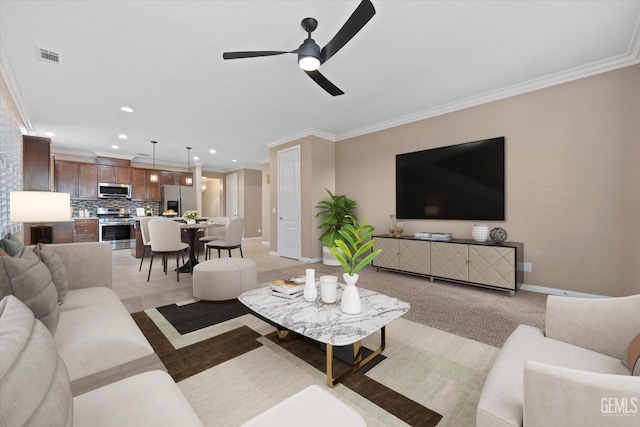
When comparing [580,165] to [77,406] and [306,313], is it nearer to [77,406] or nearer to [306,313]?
[306,313]

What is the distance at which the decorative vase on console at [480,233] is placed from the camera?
11.9 feet

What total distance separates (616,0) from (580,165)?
1.66 m

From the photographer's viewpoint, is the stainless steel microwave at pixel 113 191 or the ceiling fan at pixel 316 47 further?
the stainless steel microwave at pixel 113 191

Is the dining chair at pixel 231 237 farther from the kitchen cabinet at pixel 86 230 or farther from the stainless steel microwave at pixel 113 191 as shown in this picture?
the stainless steel microwave at pixel 113 191

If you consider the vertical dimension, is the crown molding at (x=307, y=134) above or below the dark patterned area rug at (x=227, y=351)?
above

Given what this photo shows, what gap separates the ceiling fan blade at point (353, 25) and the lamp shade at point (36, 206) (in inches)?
115

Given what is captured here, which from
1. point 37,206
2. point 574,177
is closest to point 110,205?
point 37,206

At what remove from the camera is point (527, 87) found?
3441mm

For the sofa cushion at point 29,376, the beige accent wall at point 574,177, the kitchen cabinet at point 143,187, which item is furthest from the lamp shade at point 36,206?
the kitchen cabinet at point 143,187

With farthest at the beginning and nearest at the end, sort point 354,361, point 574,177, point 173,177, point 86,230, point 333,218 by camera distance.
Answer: point 173,177 → point 86,230 → point 333,218 → point 574,177 → point 354,361

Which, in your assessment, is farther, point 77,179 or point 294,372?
point 77,179

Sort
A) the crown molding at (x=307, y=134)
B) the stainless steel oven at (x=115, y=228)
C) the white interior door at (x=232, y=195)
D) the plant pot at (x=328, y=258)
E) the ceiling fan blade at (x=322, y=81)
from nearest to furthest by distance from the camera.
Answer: the ceiling fan blade at (x=322, y=81), the plant pot at (x=328, y=258), the crown molding at (x=307, y=134), the stainless steel oven at (x=115, y=228), the white interior door at (x=232, y=195)

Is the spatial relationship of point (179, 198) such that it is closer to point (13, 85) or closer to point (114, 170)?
point (114, 170)

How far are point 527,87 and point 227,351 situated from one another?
4.46 metres
